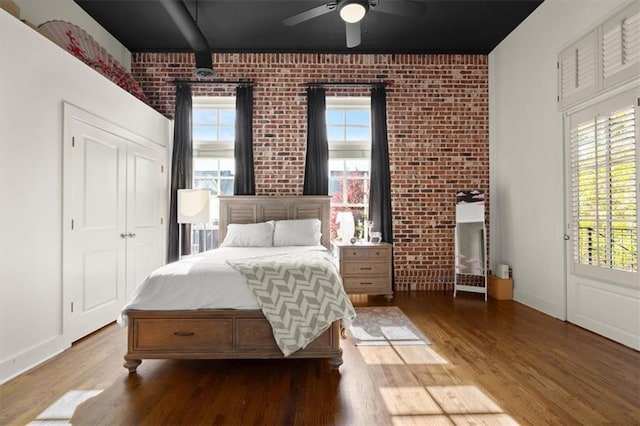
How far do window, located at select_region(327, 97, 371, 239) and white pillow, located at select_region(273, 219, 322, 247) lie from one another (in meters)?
0.75

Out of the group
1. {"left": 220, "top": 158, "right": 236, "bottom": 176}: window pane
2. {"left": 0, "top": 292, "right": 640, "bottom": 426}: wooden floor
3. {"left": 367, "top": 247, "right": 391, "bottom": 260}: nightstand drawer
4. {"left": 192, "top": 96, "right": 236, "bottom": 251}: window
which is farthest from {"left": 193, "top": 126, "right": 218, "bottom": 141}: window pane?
{"left": 0, "top": 292, "right": 640, "bottom": 426}: wooden floor

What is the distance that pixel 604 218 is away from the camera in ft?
9.85

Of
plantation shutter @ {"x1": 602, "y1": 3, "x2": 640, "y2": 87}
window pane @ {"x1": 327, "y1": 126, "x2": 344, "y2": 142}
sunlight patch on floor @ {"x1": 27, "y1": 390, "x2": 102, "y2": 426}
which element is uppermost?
plantation shutter @ {"x1": 602, "y1": 3, "x2": 640, "y2": 87}

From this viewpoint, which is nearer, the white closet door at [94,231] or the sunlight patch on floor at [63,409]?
the sunlight patch on floor at [63,409]

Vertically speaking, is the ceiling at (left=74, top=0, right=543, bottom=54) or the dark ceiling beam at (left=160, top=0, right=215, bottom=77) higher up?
the ceiling at (left=74, top=0, right=543, bottom=54)

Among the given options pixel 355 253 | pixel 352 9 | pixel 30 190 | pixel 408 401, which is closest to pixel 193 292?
pixel 30 190

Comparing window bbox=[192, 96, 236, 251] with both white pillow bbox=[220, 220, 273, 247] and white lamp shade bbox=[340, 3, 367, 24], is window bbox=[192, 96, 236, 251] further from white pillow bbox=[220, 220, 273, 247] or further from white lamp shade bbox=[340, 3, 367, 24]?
white lamp shade bbox=[340, 3, 367, 24]

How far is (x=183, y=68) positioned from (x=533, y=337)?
5.34 m

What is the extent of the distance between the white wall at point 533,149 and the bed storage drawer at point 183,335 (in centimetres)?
340

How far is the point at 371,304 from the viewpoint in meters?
4.23

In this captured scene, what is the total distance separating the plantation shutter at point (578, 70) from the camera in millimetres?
3164

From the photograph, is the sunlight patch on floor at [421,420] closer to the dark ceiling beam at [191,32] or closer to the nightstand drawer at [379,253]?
the nightstand drawer at [379,253]

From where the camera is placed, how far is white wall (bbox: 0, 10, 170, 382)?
2.31 meters

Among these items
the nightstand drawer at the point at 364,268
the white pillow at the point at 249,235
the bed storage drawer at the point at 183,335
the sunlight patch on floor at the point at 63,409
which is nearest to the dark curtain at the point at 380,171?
the nightstand drawer at the point at 364,268
